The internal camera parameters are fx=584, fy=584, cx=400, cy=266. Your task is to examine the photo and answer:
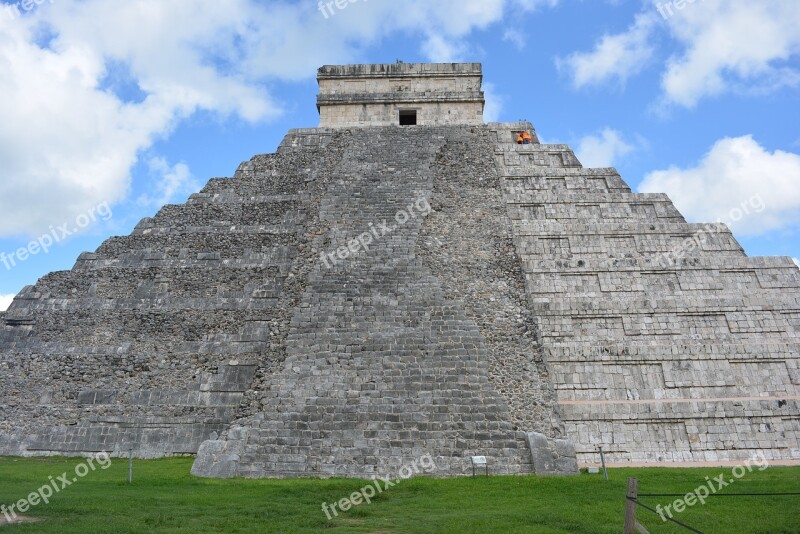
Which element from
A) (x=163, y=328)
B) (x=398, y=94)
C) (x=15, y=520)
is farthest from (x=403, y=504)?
(x=398, y=94)

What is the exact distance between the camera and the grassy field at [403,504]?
20.3 ft

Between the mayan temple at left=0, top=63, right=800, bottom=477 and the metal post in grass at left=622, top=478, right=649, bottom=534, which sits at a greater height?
the mayan temple at left=0, top=63, right=800, bottom=477

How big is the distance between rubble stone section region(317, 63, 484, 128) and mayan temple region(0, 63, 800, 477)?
3300 millimetres

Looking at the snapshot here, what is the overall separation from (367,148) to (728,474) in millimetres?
Result: 12927

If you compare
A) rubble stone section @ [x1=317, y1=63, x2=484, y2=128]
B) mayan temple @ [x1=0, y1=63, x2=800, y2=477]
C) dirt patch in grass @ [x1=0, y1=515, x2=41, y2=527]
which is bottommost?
dirt patch in grass @ [x1=0, y1=515, x2=41, y2=527]

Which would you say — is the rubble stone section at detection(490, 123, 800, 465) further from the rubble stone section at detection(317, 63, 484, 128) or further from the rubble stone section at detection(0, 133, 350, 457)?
the rubble stone section at detection(0, 133, 350, 457)

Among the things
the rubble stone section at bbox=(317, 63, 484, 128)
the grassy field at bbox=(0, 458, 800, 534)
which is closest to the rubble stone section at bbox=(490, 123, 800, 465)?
the grassy field at bbox=(0, 458, 800, 534)

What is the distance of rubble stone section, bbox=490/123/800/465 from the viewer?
11.2 meters

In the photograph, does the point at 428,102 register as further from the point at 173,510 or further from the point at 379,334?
the point at 173,510

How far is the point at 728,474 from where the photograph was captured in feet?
30.0

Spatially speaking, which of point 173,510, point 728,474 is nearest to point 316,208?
point 173,510

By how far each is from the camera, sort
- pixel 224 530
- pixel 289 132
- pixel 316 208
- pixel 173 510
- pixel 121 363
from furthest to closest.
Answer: pixel 289 132 → pixel 316 208 → pixel 121 363 → pixel 173 510 → pixel 224 530

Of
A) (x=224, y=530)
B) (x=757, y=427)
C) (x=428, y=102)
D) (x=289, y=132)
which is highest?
(x=428, y=102)

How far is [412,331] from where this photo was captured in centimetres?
1163
